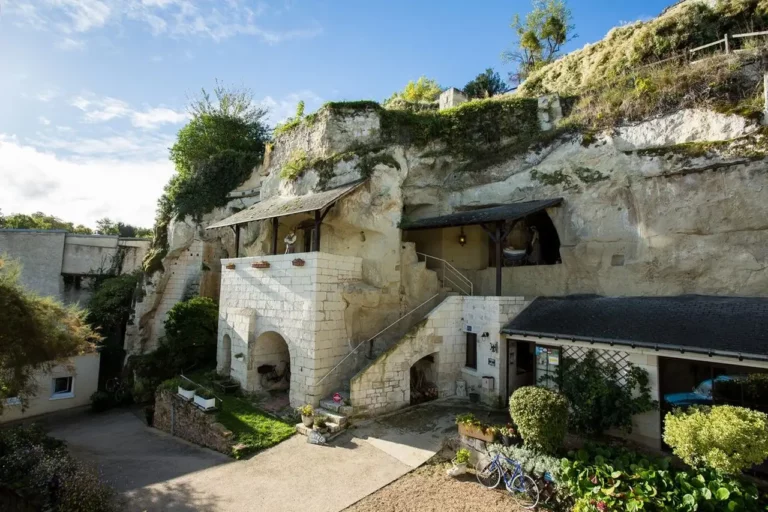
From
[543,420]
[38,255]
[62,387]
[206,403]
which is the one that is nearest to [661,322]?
[543,420]

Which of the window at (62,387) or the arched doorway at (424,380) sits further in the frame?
the window at (62,387)

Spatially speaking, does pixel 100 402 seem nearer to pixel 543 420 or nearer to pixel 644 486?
pixel 543 420

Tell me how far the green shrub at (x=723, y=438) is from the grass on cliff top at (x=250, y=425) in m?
7.90

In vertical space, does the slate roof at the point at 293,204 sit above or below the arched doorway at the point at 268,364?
above

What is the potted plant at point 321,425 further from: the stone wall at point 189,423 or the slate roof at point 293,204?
the slate roof at point 293,204

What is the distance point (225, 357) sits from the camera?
1392cm

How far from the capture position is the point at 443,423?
9.37 meters

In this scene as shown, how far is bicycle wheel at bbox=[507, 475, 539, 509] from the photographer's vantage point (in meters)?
6.27

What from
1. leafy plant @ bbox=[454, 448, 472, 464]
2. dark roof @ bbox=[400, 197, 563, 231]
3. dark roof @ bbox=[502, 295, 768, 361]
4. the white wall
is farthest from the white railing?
the white wall

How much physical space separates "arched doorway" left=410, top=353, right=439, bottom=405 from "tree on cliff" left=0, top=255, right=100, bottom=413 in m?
8.71

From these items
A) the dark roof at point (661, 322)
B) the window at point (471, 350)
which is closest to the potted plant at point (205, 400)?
the window at point (471, 350)

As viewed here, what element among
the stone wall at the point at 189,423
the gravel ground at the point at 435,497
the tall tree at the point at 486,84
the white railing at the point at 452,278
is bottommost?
the stone wall at the point at 189,423

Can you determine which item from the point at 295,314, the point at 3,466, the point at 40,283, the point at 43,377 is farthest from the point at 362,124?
the point at 40,283

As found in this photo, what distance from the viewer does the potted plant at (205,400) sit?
10789 millimetres
